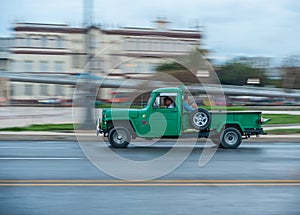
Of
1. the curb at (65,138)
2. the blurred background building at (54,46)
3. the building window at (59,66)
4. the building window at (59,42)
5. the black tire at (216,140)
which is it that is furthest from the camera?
the building window at (59,66)

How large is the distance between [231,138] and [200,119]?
1184 mm

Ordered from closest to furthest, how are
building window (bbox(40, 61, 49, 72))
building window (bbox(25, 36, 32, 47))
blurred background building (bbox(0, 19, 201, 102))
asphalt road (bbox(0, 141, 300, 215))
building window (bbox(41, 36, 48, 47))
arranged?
asphalt road (bbox(0, 141, 300, 215)) → blurred background building (bbox(0, 19, 201, 102)) → building window (bbox(25, 36, 32, 47)) → building window (bbox(41, 36, 48, 47)) → building window (bbox(40, 61, 49, 72))

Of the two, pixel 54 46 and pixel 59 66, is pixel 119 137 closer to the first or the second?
pixel 59 66

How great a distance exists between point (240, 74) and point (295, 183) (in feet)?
207

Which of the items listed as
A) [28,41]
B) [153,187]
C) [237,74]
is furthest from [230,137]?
[28,41]

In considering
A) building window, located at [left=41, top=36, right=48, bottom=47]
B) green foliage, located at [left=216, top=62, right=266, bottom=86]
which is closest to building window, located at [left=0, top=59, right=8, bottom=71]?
building window, located at [left=41, top=36, right=48, bottom=47]

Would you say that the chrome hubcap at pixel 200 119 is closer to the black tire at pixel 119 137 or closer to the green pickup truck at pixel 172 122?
the green pickup truck at pixel 172 122

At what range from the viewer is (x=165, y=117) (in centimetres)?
1442

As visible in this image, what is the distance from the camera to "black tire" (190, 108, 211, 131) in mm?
14295

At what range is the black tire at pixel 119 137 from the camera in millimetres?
14523

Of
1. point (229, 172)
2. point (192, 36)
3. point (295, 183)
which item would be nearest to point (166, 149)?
point (229, 172)

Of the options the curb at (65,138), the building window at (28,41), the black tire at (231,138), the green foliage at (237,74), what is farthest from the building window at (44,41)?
the black tire at (231,138)

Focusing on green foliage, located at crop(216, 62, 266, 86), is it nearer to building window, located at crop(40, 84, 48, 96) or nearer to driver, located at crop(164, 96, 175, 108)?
building window, located at crop(40, 84, 48, 96)

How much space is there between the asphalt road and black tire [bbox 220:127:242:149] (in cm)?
201
